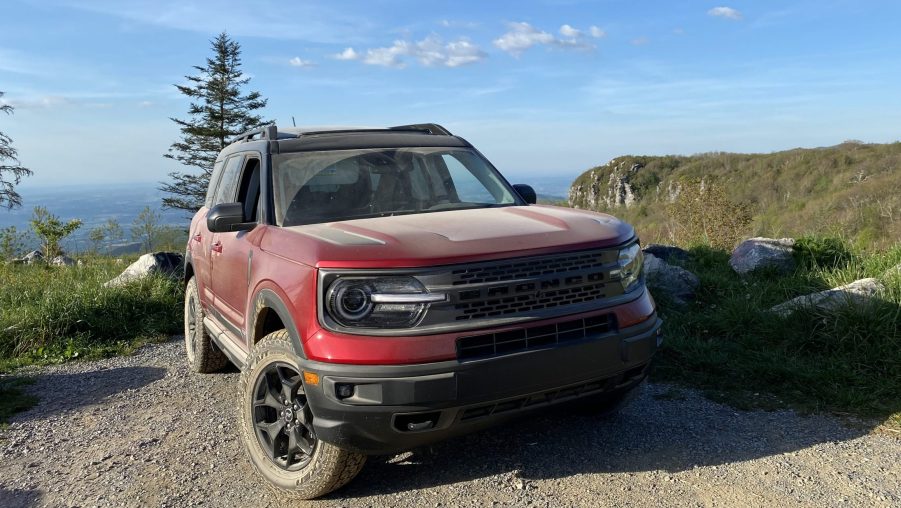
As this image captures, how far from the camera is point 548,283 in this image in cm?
312

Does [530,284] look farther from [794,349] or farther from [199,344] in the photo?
[199,344]

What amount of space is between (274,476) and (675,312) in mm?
4328

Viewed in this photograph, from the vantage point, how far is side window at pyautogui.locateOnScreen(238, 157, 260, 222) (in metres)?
4.50

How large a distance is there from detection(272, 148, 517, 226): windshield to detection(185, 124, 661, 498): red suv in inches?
1.0

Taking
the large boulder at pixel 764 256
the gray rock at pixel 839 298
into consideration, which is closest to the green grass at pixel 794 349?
the gray rock at pixel 839 298

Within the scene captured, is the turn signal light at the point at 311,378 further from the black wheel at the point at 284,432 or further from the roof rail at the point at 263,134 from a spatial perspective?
the roof rail at the point at 263,134

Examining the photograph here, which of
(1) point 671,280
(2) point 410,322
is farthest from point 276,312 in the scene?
(1) point 671,280

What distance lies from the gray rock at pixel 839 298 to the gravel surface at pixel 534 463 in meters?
1.53

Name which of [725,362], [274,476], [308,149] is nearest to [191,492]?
[274,476]

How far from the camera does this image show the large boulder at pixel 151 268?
881cm

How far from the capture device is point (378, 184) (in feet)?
13.9

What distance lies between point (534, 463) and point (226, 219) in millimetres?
2285

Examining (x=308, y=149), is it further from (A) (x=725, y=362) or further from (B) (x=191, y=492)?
(A) (x=725, y=362)

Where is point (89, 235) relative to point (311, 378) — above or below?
below
